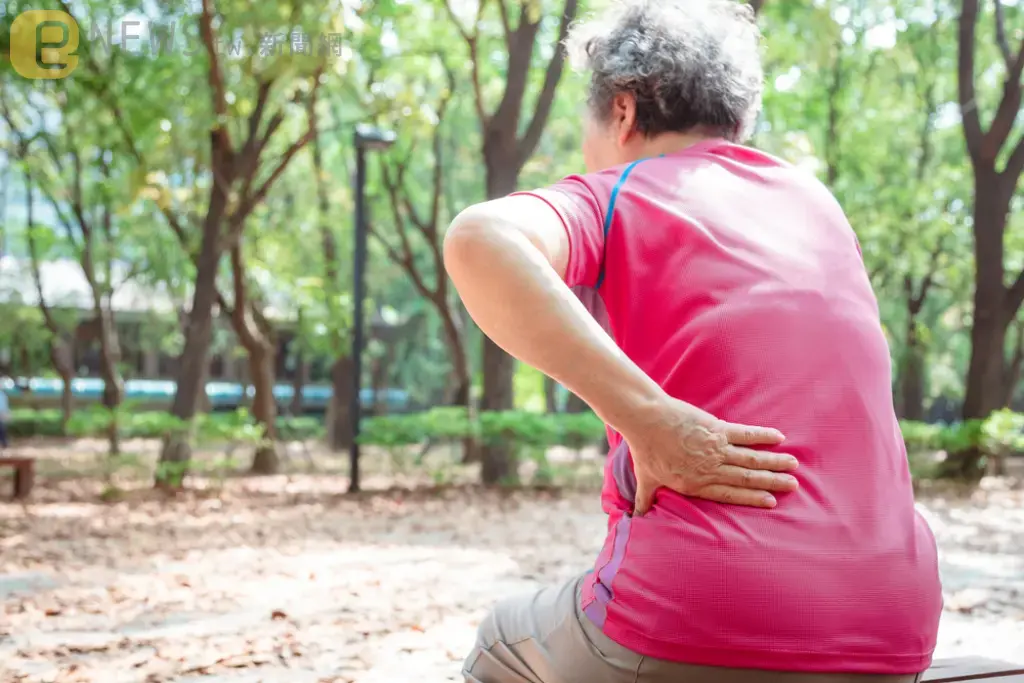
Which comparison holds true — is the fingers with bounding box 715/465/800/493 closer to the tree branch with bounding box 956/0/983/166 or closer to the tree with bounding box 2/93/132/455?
the tree branch with bounding box 956/0/983/166

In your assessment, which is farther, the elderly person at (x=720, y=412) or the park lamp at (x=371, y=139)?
the park lamp at (x=371, y=139)

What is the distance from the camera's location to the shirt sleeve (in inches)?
59.3

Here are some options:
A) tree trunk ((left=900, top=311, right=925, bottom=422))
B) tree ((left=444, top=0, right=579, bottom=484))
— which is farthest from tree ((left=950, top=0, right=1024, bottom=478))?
tree trunk ((left=900, top=311, right=925, bottom=422))

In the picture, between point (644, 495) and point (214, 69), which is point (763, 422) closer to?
point (644, 495)

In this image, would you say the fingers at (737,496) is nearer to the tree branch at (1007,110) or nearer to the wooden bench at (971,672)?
the wooden bench at (971,672)

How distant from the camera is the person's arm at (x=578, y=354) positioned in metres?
1.41

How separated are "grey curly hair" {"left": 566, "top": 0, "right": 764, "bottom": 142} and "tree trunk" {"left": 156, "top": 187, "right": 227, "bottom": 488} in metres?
11.1

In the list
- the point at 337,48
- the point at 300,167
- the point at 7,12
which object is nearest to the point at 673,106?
the point at 337,48

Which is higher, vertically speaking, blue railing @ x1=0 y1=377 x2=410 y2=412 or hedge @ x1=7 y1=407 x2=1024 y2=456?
hedge @ x1=7 y1=407 x2=1024 y2=456

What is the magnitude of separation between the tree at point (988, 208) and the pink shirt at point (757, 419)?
12.7 m

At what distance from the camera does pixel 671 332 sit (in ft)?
5.00

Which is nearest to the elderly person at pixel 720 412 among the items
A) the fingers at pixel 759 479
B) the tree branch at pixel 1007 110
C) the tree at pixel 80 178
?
the fingers at pixel 759 479

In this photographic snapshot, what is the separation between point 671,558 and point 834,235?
0.62m

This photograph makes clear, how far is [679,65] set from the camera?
172 centimetres
